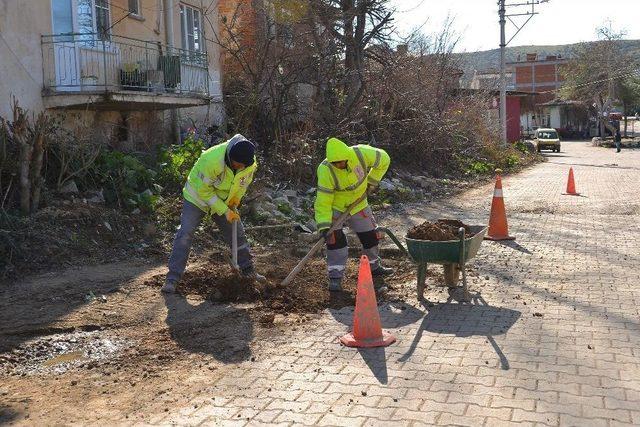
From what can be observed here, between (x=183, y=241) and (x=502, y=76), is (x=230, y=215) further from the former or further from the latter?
(x=502, y=76)

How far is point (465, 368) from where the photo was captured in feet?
16.1

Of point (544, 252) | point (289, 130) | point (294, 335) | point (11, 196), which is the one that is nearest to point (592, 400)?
point (294, 335)

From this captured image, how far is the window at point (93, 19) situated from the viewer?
1327 centimetres

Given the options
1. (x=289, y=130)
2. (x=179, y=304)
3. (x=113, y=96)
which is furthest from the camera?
(x=289, y=130)

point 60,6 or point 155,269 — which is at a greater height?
point 60,6

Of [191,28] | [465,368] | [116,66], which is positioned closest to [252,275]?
[465,368]

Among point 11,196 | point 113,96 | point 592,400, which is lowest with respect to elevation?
point 592,400

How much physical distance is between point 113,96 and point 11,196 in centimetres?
368

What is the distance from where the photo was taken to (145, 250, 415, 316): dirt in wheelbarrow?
6.85 metres

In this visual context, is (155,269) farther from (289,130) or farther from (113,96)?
(289,130)

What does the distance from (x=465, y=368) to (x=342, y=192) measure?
2.86 metres

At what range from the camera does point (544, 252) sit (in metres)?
9.25

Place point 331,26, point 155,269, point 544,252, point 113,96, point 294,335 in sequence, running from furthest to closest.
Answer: point 331,26 → point 113,96 → point 544,252 → point 155,269 → point 294,335

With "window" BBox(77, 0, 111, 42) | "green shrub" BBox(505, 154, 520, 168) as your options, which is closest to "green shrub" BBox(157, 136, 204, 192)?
"window" BBox(77, 0, 111, 42)
